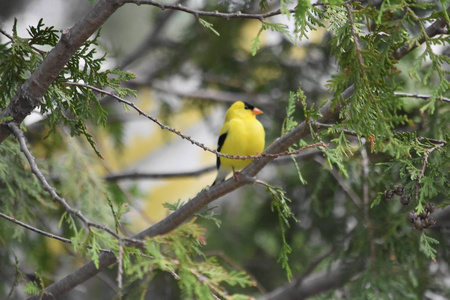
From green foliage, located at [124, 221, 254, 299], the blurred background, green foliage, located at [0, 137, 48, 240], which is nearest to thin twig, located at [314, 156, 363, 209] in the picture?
the blurred background

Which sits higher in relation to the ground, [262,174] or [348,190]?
[262,174]

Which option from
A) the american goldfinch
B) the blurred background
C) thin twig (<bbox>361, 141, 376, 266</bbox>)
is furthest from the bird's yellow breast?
thin twig (<bbox>361, 141, 376, 266</bbox>)

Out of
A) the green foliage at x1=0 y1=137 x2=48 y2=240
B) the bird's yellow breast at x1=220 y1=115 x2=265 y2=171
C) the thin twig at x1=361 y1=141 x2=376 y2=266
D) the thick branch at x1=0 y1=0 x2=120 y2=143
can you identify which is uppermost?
the thick branch at x1=0 y1=0 x2=120 y2=143

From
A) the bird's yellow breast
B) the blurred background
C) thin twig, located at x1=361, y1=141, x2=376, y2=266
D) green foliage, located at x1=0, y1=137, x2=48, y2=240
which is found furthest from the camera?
the bird's yellow breast

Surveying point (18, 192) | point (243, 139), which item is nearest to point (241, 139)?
point (243, 139)

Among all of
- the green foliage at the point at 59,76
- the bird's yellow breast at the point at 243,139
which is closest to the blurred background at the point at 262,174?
the bird's yellow breast at the point at 243,139

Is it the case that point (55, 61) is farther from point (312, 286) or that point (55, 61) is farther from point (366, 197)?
point (312, 286)

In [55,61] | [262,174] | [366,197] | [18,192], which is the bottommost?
[366,197]

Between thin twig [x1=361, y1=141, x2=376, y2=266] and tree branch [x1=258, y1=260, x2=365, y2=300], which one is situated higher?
thin twig [x1=361, y1=141, x2=376, y2=266]

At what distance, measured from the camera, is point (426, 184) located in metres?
1.96

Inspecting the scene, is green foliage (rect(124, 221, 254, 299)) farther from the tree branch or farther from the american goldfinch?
the tree branch

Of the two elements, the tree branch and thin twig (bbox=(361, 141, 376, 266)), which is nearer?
thin twig (bbox=(361, 141, 376, 266))

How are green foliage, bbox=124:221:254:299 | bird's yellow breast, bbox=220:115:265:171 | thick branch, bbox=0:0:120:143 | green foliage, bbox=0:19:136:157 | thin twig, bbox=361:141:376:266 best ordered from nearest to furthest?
1. green foliage, bbox=124:221:254:299
2. thick branch, bbox=0:0:120:143
3. green foliage, bbox=0:19:136:157
4. thin twig, bbox=361:141:376:266
5. bird's yellow breast, bbox=220:115:265:171

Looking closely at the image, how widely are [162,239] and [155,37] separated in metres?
4.28
